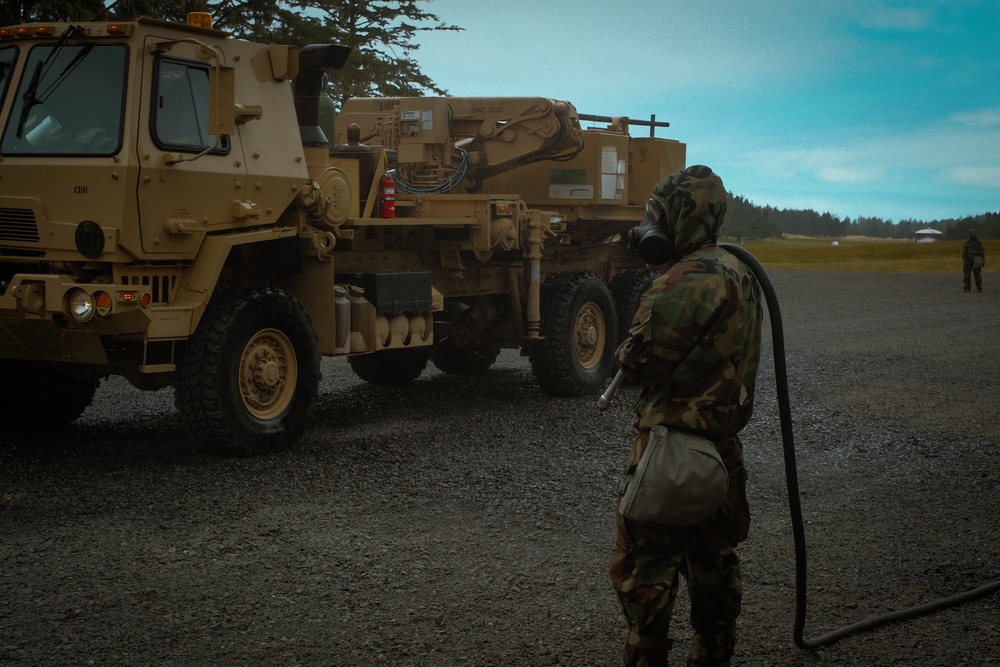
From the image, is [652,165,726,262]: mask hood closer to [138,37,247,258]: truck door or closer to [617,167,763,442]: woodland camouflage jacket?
[617,167,763,442]: woodland camouflage jacket

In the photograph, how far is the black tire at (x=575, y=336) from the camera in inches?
457

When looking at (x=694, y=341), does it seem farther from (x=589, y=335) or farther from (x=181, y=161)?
(x=589, y=335)

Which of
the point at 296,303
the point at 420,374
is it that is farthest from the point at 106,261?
the point at 420,374

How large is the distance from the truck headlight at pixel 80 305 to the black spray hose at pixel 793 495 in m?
4.48

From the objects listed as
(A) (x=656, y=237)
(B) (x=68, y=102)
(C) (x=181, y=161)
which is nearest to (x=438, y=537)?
(A) (x=656, y=237)

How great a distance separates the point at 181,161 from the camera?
780 cm

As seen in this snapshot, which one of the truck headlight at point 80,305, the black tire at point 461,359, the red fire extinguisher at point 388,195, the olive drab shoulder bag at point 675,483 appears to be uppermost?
the red fire extinguisher at point 388,195

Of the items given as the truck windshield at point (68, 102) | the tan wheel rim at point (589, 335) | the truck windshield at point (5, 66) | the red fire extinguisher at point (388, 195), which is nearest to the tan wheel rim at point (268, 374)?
the truck windshield at point (68, 102)

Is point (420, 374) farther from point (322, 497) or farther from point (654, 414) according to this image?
point (654, 414)

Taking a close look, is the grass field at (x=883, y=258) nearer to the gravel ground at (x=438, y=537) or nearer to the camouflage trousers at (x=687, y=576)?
the gravel ground at (x=438, y=537)

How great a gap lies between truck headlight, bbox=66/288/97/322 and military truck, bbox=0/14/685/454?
12mm

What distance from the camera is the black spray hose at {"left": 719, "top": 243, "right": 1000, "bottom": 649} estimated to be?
164 inches

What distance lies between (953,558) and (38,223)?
5820 millimetres

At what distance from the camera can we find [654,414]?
3.82m
